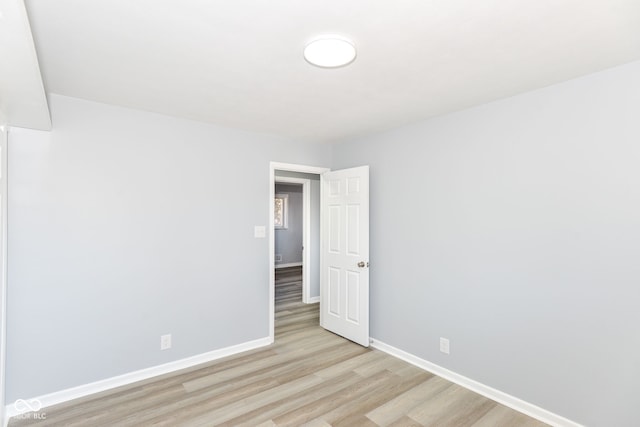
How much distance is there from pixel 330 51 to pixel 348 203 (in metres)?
2.13

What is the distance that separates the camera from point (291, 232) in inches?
344

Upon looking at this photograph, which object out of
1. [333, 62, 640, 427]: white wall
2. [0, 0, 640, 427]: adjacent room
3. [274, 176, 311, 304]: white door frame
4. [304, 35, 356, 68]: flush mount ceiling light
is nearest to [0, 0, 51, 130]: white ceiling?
[0, 0, 640, 427]: adjacent room

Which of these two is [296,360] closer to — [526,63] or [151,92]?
[151,92]

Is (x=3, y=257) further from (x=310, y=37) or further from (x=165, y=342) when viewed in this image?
(x=310, y=37)

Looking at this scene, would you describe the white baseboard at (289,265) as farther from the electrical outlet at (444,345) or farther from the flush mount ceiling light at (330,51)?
the flush mount ceiling light at (330,51)

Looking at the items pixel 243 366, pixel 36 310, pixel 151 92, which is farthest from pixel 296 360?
pixel 151 92

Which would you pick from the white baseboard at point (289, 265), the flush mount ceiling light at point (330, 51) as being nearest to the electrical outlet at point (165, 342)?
the flush mount ceiling light at point (330, 51)

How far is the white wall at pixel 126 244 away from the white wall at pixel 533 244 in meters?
1.72

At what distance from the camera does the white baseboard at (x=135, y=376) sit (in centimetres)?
240

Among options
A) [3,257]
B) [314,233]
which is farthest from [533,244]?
[3,257]

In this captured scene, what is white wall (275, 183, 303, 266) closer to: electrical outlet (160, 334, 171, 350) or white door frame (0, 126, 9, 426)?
electrical outlet (160, 334, 171, 350)

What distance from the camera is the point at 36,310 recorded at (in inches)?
93.2

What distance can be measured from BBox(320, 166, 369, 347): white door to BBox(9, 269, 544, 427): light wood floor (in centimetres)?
48

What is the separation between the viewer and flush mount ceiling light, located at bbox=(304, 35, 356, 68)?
167 cm
